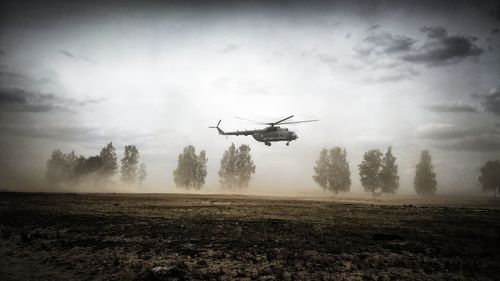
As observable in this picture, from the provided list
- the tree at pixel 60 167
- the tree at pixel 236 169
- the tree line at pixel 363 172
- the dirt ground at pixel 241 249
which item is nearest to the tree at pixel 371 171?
the tree line at pixel 363 172

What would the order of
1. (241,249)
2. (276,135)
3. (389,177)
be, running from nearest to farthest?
(241,249) → (276,135) → (389,177)

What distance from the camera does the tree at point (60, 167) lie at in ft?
322

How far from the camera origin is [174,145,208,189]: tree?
323 feet

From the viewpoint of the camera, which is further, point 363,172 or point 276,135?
point 363,172

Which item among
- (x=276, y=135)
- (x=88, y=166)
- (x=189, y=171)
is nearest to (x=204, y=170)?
(x=189, y=171)

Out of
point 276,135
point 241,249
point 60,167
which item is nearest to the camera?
point 241,249

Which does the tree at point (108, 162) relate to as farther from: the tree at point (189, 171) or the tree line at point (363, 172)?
the tree line at point (363, 172)

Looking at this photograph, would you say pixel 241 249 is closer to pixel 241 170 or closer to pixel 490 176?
pixel 241 170

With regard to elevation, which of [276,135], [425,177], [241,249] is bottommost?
[241,249]

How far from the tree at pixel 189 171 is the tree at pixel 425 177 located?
65078 mm

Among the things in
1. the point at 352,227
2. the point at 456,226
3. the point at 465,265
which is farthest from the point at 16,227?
the point at 456,226

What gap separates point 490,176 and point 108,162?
125457mm

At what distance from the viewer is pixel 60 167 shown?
331ft

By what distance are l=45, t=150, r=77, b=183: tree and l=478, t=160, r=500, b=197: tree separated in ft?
448
